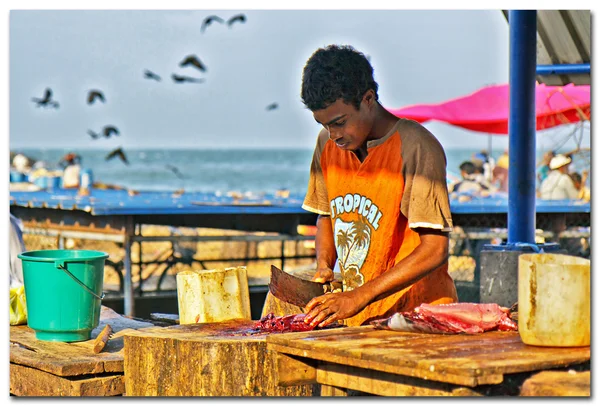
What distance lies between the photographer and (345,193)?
3.38 metres

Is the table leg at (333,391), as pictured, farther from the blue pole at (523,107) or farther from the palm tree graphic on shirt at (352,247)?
the blue pole at (523,107)

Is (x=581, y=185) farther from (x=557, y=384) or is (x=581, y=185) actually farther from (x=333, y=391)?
(x=557, y=384)

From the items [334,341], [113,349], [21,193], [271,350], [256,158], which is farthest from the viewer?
[256,158]

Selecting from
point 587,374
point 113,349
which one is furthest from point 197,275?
point 587,374

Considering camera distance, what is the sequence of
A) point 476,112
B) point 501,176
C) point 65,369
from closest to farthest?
point 65,369
point 476,112
point 501,176

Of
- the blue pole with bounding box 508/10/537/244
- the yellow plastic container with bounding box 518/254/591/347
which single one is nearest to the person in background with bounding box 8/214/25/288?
the blue pole with bounding box 508/10/537/244

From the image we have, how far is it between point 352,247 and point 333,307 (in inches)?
17.7

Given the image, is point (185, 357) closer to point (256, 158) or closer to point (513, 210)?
point (513, 210)

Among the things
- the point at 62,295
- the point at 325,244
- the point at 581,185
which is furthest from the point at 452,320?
the point at 581,185

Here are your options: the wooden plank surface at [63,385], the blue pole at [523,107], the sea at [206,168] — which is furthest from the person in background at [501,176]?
the sea at [206,168]

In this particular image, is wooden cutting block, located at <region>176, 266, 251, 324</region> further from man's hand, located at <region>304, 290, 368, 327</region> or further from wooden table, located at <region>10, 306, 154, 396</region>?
man's hand, located at <region>304, 290, 368, 327</region>

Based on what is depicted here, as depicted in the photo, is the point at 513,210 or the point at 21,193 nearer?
the point at 513,210

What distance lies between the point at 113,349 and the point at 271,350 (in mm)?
1005

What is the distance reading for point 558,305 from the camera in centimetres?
251
